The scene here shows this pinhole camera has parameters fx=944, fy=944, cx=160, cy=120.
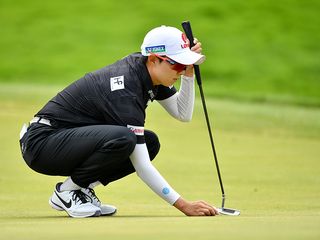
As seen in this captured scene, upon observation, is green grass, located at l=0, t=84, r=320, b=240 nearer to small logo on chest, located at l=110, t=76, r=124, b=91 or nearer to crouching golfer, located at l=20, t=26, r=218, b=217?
crouching golfer, located at l=20, t=26, r=218, b=217

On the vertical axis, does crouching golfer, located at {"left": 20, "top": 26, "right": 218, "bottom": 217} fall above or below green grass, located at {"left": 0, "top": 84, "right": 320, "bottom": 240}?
above

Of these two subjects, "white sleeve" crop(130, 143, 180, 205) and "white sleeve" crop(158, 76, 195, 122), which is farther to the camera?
"white sleeve" crop(158, 76, 195, 122)

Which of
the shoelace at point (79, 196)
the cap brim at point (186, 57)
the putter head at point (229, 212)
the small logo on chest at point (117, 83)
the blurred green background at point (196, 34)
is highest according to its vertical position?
the cap brim at point (186, 57)

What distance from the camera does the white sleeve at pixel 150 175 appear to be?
15.8ft

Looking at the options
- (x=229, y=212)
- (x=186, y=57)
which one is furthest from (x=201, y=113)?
(x=186, y=57)

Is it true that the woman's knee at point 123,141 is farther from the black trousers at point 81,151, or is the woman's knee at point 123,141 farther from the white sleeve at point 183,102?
the white sleeve at point 183,102

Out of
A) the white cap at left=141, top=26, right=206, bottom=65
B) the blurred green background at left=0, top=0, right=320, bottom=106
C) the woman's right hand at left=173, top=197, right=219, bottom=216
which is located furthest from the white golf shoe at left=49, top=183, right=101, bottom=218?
the blurred green background at left=0, top=0, right=320, bottom=106

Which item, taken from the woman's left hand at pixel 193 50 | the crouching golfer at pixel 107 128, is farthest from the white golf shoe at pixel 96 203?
the woman's left hand at pixel 193 50

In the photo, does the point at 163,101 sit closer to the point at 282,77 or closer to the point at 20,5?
the point at 282,77

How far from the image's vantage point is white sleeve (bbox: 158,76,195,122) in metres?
5.25

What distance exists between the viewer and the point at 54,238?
13.0 ft

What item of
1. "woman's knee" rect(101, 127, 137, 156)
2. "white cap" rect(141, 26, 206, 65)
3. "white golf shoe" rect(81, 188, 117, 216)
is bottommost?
"white golf shoe" rect(81, 188, 117, 216)

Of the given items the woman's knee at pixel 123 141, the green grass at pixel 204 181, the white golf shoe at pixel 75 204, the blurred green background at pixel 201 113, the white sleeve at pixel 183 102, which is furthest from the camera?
the white sleeve at pixel 183 102

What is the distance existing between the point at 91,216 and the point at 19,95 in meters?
7.44
